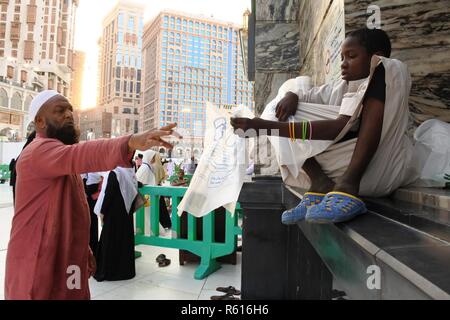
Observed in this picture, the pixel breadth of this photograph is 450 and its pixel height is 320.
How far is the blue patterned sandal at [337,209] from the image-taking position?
42.6 inches

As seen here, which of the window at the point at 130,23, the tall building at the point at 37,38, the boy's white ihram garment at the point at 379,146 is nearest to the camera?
the boy's white ihram garment at the point at 379,146

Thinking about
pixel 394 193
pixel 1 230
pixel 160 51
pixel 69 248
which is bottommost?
pixel 1 230

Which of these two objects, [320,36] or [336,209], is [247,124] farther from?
[320,36]

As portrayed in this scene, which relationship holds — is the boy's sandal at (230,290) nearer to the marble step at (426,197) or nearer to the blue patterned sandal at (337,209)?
the marble step at (426,197)

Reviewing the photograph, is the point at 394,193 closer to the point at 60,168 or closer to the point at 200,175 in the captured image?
the point at 60,168

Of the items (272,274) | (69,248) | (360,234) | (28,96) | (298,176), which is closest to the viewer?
(360,234)

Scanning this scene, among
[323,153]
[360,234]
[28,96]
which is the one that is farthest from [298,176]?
[28,96]

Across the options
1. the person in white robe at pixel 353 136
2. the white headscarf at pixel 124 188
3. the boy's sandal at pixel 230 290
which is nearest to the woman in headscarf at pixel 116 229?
the white headscarf at pixel 124 188

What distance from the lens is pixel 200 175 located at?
3275mm

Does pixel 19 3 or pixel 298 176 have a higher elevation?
pixel 19 3

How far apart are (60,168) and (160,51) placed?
211 feet

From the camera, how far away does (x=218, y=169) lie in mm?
3146

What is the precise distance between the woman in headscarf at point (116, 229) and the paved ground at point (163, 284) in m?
0.12

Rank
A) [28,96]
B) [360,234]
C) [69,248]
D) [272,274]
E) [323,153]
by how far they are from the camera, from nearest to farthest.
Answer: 1. [360,234]
2. [69,248]
3. [323,153]
4. [272,274]
5. [28,96]
